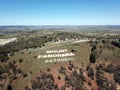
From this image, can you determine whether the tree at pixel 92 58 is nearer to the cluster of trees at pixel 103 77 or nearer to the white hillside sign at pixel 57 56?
the cluster of trees at pixel 103 77

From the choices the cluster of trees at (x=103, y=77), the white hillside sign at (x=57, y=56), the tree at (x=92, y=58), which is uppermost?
the white hillside sign at (x=57, y=56)

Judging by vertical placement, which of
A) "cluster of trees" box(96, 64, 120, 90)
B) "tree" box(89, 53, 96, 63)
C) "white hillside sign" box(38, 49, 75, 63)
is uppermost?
"white hillside sign" box(38, 49, 75, 63)

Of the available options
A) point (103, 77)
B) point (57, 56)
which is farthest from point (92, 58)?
point (57, 56)

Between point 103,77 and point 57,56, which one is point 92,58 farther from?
point 57,56

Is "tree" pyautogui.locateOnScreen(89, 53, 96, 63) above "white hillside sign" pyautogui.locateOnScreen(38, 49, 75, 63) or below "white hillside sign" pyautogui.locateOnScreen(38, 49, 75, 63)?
below

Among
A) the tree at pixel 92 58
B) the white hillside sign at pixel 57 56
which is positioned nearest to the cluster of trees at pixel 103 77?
the tree at pixel 92 58

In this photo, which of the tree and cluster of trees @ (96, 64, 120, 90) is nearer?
cluster of trees @ (96, 64, 120, 90)

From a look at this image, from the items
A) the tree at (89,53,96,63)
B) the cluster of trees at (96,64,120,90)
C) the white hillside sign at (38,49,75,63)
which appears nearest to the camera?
the cluster of trees at (96,64,120,90)

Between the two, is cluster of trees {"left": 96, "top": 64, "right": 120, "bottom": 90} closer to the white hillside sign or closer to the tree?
the tree

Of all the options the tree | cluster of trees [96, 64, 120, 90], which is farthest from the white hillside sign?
cluster of trees [96, 64, 120, 90]

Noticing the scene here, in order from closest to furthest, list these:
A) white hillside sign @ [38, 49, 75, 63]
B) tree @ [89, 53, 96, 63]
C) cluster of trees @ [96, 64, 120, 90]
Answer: cluster of trees @ [96, 64, 120, 90] → white hillside sign @ [38, 49, 75, 63] → tree @ [89, 53, 96, 63]

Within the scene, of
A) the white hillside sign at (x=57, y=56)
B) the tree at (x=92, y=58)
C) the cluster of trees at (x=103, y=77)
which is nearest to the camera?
the cluster of trees at (x=103, y=77)
